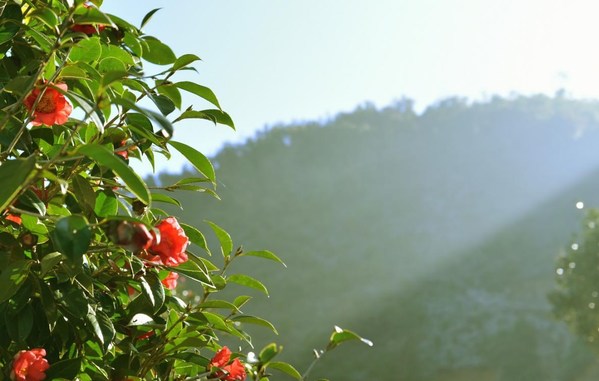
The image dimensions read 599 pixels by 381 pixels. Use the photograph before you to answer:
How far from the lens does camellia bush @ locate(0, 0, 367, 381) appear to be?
91 centimetres

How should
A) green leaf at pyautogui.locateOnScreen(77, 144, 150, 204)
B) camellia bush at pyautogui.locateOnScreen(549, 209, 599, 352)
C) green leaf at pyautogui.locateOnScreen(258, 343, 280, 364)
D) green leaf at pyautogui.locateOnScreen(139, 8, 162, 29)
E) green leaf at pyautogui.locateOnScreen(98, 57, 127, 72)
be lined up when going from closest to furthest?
green leaf at pyautogui.locateOnScreen(77, 144, 150, 204) < green leaf at pyautogui.locateOnScreen(258, 343, 280, 364) < green leaf at pyautogui.locateOnScreen(98, 57, 127, 72) < green leaf at pyautogui.locateOnScreen(139, 8, 162, 29) < camellia bush at pyautogui.locateOnScreen(549, 209, 599, 352)

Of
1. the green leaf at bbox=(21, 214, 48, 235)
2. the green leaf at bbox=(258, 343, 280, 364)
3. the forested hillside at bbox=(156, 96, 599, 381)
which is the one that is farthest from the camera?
the forested hillside at bbox=(156, 96, 599, 381)

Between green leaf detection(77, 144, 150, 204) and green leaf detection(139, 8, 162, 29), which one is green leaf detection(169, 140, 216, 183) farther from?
green leaf detection(77, 144, 150, 204)

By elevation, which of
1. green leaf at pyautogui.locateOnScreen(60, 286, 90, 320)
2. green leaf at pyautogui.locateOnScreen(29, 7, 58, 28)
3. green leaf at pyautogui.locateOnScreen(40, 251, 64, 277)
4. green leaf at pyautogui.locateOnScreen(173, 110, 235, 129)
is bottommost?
green leaf at pyautogui.locateOnScreen(60, 286, 90, 320)

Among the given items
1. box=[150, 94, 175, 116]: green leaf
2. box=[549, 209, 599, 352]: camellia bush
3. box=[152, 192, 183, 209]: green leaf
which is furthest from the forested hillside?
box=[150, 94, 175, 116]: green leaf

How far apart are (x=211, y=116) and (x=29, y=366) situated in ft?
1.36

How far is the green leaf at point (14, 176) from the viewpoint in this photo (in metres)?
0.70

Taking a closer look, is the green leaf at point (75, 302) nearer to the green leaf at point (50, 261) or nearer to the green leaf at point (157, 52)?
the green leaf at point (50, 261)

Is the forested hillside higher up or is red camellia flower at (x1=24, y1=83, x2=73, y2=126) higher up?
red camellia flower at (x1=24, y1=83, x2=73, y2=126)

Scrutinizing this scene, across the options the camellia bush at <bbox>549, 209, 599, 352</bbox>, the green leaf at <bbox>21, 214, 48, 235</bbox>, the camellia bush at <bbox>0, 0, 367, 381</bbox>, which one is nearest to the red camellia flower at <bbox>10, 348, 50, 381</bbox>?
the camellia bush at <bbox>0, 0, 367, 381</bbox>

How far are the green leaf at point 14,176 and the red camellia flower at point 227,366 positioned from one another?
0.46 m

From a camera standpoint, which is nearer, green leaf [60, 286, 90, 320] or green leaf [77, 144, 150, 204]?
green leaf [77, 144, 150, 204]

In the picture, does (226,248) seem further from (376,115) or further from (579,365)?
(376,115)

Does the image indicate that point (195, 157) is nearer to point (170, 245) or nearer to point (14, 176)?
point (170, 245)
